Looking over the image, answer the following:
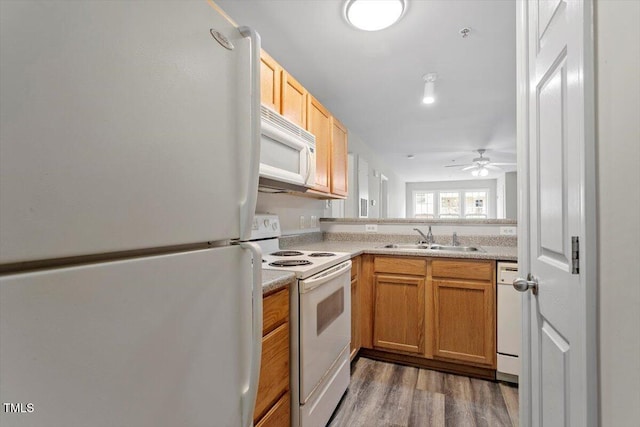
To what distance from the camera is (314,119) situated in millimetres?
2357

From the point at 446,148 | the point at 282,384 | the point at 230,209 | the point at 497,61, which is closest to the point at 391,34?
the point at 497,61

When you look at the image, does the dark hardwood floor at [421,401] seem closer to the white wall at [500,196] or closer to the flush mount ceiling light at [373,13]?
the flush mount ceiling light at [373,13]

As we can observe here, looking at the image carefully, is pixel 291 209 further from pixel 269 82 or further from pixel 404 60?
pixel 404 60

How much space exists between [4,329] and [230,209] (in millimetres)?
467

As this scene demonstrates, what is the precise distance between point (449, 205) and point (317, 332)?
915 centimetres

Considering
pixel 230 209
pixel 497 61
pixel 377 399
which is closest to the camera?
pixel 230 209

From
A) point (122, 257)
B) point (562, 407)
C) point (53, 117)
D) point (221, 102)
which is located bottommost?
point (562, 407)

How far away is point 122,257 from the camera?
541 mm

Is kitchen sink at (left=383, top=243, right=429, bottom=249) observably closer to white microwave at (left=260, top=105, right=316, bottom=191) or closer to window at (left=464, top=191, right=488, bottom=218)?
white microwave at (left=260, top=105, right=316, bottom=191)

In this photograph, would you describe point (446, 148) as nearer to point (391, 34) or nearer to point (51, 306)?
point (391, 34)

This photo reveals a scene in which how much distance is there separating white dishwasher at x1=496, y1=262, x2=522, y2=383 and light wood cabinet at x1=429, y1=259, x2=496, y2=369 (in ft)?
0.15

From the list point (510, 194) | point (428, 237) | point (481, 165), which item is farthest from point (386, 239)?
point (510, 194)

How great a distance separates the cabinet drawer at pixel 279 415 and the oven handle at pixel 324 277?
0.48 meters

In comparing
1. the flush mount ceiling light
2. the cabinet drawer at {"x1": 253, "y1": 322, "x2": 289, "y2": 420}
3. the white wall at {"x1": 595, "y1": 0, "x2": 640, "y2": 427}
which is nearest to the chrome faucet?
the flush mount ceiling light
